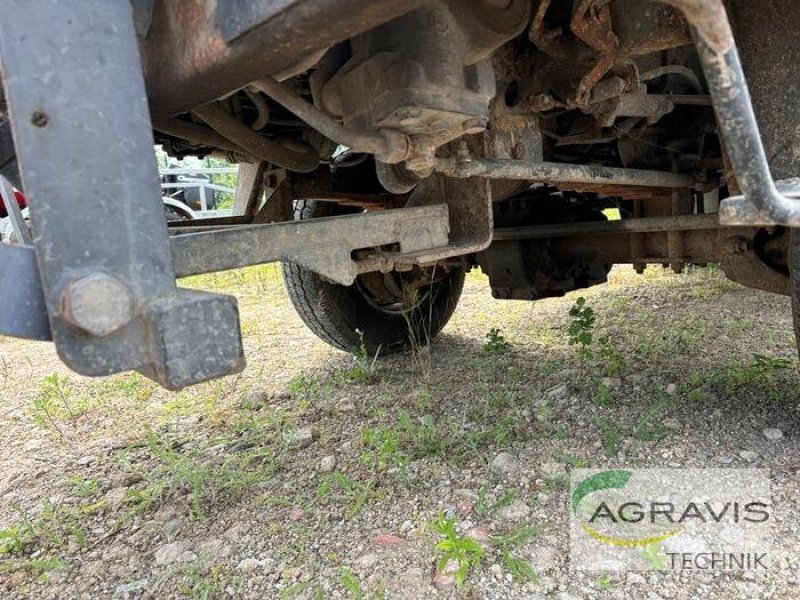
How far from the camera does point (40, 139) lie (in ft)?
2.71

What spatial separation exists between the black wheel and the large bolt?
191cm

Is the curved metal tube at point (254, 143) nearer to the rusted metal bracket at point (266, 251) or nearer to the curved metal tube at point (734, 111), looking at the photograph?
the rusted metal bracket at point (266, 251)

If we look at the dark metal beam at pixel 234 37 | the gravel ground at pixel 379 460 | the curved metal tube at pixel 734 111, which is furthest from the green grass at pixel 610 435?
the dark metal beam at pixel 234 37

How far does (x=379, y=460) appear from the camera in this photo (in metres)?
1.78

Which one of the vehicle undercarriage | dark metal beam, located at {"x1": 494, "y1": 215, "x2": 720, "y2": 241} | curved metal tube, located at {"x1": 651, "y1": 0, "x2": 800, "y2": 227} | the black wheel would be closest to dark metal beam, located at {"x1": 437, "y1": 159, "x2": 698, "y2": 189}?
the vehicle undercarriage

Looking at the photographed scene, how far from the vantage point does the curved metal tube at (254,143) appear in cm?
154

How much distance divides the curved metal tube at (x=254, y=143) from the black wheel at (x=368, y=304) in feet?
2.97

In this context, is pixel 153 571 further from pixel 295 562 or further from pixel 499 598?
pixel 499 598

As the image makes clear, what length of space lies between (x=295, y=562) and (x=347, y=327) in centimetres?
156

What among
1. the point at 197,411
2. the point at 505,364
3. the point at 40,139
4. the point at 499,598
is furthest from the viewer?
the point at 505,364

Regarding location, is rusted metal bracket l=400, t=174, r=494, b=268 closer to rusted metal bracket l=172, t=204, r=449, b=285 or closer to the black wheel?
rusted metal bracket l=172, t=204, r=449, b=285

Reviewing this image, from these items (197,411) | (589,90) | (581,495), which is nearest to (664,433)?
(581,495)

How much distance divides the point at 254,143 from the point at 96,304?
0.96m

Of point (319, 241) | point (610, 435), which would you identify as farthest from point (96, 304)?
point (610, 435)
